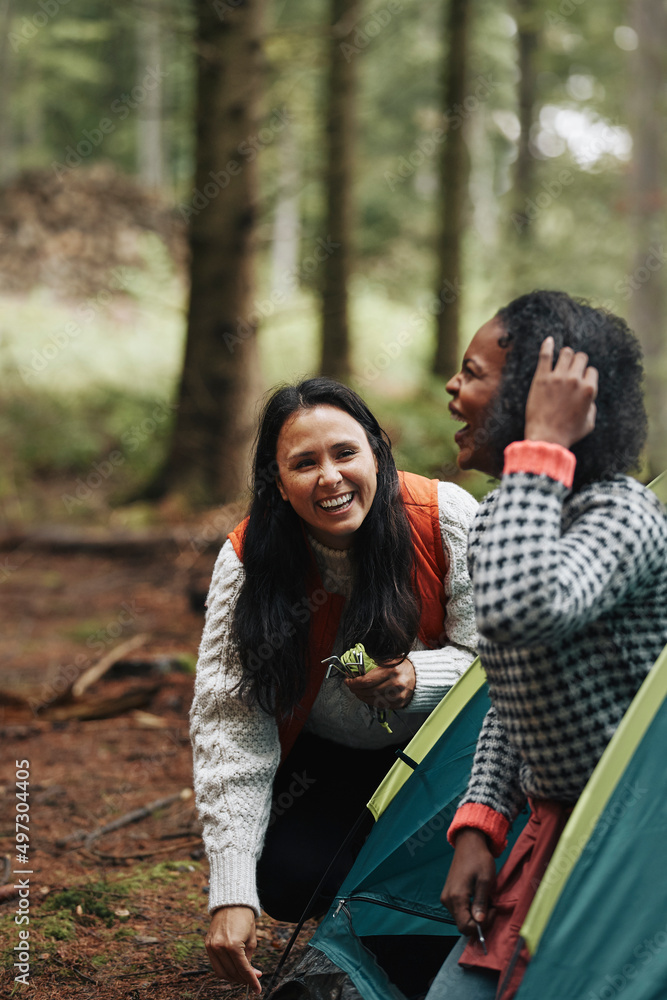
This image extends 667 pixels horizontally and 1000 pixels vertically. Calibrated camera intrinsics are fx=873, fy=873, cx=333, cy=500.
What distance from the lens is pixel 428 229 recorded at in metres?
21.8

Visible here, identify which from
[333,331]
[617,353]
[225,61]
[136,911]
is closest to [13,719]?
[136,911]

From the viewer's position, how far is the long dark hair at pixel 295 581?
7.53 ft

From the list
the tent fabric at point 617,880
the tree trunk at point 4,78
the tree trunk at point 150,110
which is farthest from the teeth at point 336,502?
the tree trunk at point 4,78

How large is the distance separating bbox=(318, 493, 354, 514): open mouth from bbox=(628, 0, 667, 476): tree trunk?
8017 millimetres

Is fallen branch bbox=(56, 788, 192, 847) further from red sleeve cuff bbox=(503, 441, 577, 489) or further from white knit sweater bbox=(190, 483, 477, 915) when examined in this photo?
red sleeve cuff bbox=(503, 441, 577, 489)

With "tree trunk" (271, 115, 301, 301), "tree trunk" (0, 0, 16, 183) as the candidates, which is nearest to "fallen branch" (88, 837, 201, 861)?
"tree trunk" (271, 115, 301, 301)

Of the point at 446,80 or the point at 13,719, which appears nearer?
the point at 13,719

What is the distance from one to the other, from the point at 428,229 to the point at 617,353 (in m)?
21.1

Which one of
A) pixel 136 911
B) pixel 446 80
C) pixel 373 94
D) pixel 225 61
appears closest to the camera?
pixel 136 911

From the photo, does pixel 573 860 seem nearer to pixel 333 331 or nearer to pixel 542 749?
pixel 542 749

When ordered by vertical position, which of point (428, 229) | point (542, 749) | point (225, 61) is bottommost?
point (542, 749)

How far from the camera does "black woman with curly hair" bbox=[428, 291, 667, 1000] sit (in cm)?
154

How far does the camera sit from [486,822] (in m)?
1.89

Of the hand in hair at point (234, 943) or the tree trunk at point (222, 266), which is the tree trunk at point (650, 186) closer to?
the tree trunk at point (222, 266)
